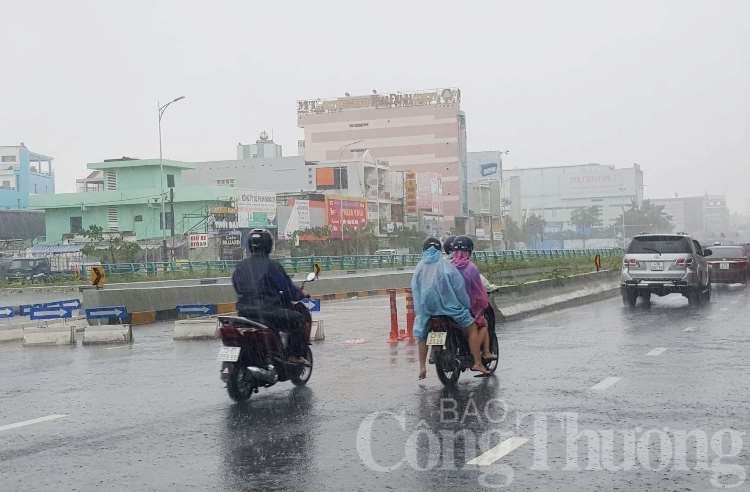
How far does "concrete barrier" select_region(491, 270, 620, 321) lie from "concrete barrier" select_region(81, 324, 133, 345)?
7447 mm

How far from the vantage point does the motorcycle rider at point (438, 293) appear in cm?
1099

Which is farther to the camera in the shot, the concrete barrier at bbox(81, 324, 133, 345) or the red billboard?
the red billboard

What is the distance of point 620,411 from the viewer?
9055 millimetres

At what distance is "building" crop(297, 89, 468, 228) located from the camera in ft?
422

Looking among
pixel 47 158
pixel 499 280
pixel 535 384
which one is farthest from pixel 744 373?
pixel 47 158

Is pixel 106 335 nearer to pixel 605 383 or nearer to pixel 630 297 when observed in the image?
pixel 605 383

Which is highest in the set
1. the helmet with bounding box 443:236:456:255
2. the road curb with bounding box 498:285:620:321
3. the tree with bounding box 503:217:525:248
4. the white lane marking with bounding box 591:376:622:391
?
the tree with bounding box 503:217:525:248

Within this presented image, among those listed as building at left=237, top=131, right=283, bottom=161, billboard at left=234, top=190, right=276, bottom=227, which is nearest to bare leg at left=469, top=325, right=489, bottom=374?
billboard at left=234, top=190, right=276, bottom=227

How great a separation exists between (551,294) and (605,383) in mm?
14503

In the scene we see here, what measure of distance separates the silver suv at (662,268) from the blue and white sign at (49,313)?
1379 centimetres

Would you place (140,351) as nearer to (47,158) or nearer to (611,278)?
(611,278)

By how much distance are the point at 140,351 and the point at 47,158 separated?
111m

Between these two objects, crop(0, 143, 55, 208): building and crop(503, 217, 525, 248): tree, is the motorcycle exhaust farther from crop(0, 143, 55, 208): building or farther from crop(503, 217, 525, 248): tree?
crop(503, 217, 525, 248): tree

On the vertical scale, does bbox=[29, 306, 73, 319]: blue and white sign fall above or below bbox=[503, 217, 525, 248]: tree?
below
